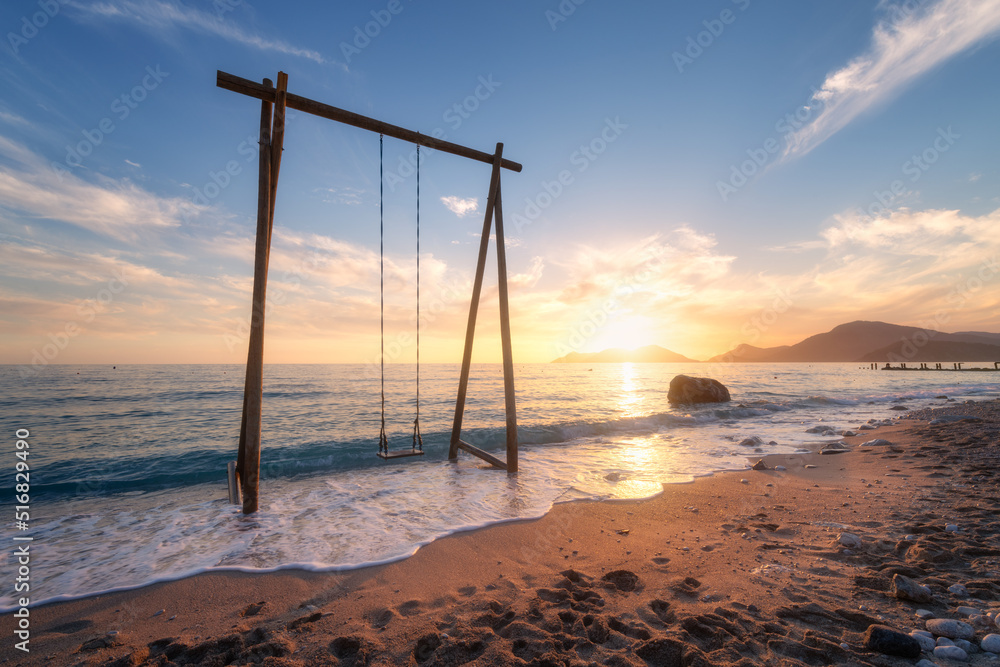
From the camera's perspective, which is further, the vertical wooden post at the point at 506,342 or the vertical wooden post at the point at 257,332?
the vertical wooden post at the point at 506,342

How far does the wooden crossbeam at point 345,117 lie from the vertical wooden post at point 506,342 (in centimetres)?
81

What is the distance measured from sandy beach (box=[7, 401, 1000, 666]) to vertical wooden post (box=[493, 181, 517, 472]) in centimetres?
255

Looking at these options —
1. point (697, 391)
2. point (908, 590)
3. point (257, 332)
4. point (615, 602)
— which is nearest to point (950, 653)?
point (908, 590)

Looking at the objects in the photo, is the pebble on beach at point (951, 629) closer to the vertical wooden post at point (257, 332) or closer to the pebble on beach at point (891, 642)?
the pebble on beach at point (891, 642)

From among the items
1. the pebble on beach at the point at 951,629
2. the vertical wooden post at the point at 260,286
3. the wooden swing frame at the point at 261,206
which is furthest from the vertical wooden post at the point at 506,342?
the pebble on beach at the point at 951,629

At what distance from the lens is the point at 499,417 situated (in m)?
18.0

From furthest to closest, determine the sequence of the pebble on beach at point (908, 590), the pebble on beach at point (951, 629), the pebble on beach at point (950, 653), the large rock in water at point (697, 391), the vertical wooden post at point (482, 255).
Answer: the large rock in water at point (697, 391), the vertical wooden post at point (482, 255), the pebble on beach at point (908, 590), the pebble on beach at point (951, 629), the pebble on beach at point (950, 653)

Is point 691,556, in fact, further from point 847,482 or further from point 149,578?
point 149,578

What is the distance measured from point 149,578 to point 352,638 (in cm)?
269

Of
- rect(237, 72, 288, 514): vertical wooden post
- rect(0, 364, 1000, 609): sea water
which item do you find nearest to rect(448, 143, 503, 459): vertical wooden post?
rect(0, 364, 1000, 609): sea water

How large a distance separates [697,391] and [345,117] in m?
21.1

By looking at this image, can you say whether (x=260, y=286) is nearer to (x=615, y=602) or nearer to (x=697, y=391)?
(x=615, y=602)

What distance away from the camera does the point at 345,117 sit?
630cm

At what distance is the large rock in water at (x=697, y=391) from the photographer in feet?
69.2
